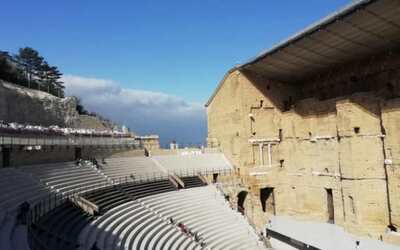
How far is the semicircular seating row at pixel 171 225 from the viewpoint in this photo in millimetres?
15670

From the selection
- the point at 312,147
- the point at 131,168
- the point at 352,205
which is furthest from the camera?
the point at 312,147

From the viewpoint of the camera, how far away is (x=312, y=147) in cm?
2725

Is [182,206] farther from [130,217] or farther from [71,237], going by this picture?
[71,237]

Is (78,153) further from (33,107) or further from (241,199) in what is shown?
(241,199)

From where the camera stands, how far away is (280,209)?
95.5 feet

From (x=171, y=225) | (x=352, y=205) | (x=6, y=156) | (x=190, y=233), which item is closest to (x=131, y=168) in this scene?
(x=171, y=225)

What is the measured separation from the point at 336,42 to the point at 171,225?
574 inches

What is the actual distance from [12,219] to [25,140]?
8.08 meters

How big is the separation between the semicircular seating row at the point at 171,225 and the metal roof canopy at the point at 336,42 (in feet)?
35.1

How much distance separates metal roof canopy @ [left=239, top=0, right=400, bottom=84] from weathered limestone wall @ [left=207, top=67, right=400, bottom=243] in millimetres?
2470

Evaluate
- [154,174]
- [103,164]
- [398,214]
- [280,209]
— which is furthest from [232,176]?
[398,214]

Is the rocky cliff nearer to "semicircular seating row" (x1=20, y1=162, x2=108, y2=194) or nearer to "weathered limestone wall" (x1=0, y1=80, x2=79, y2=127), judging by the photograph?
"weathered limestone wall" (x1=0, y1=80, x2=79, y2=127)

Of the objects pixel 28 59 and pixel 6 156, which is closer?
pixel 6 156

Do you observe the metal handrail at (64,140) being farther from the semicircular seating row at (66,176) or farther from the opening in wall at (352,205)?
the opening in wall at (352,205)
